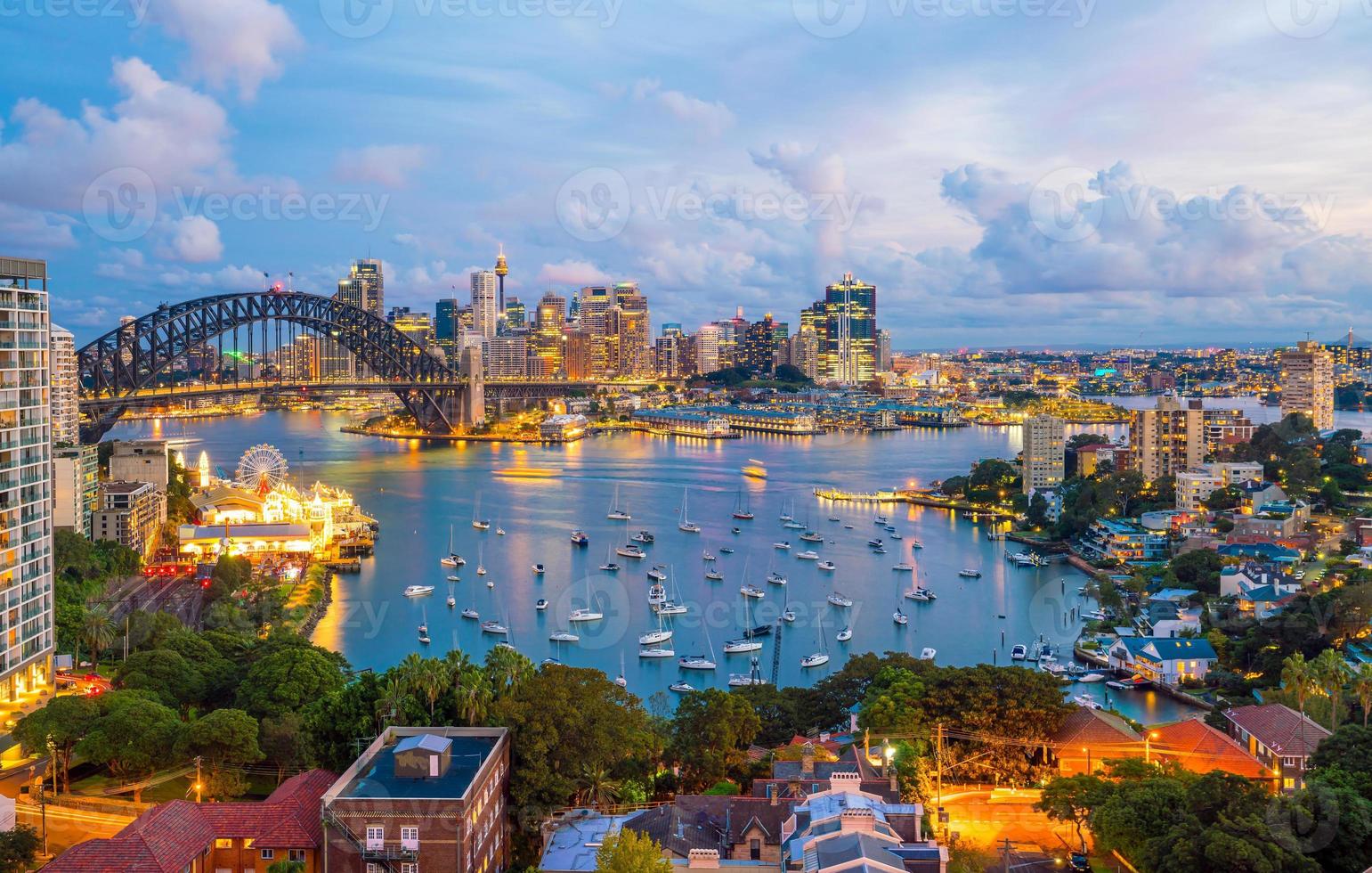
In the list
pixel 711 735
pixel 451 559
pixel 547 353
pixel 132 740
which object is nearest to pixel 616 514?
pixel 451 559

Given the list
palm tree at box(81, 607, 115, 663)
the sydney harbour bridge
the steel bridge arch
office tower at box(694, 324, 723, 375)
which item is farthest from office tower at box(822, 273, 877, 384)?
palm tree at box(81, 607, 115, 663)

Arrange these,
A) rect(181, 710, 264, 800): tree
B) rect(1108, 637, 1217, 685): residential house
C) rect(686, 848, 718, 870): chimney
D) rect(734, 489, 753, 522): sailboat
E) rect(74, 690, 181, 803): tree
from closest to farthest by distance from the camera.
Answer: rect(686, 848, 718, 870): chimney < rect(181, 710, 264, 800): tree < rect(74, 690, 181, 803): tree < rect(1108, 637, 1217, 685): residential house < rect(734, 489, 753, 522): sailboat

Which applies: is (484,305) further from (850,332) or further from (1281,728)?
(1281,728)

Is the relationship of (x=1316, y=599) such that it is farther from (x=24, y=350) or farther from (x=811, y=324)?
(x=811, y=324)

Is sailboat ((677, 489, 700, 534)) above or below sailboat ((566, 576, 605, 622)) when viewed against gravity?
above

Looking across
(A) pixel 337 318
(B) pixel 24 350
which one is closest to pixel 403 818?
(B) pixel 24 350

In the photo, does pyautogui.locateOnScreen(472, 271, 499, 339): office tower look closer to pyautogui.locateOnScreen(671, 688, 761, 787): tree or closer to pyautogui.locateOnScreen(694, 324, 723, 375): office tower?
pyautogui.locateOnScreen(694, 324, 723, 375): office tower

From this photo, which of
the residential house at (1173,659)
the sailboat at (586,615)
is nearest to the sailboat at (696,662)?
the sailboat at (586,615)
